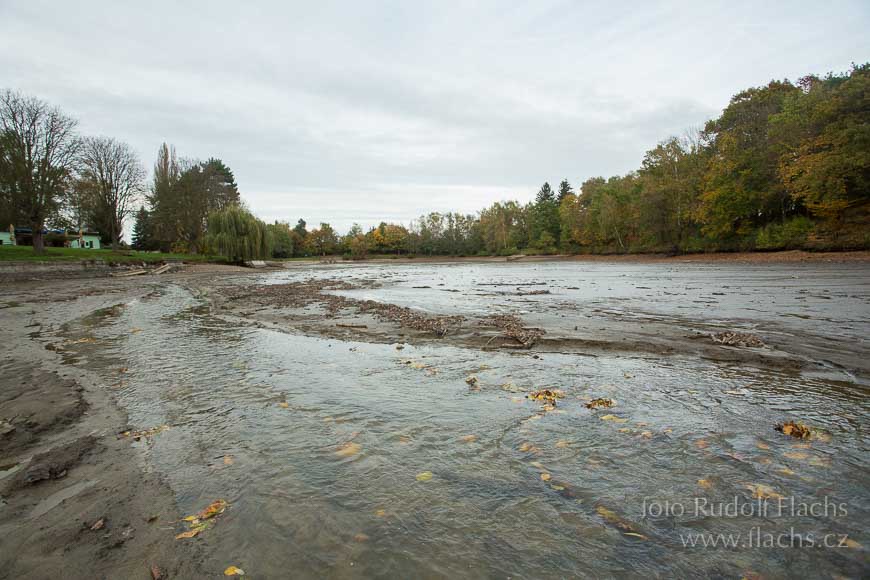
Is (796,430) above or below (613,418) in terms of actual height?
above

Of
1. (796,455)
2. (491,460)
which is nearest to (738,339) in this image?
(796,455)

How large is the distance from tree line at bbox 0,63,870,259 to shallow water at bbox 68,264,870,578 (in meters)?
43.0

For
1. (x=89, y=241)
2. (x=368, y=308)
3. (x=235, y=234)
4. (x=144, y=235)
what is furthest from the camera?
(x=144, y=235)

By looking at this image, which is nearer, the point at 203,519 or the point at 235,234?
the point at 203,519

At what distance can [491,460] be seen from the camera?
3.71 meters

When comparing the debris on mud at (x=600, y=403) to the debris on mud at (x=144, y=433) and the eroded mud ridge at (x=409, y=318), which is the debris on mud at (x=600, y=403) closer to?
the eroded mud ridge at (x=409, y=318)

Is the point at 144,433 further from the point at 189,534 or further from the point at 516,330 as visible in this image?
the point at 516,330

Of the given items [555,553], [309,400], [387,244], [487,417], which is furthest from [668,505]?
[387,244]

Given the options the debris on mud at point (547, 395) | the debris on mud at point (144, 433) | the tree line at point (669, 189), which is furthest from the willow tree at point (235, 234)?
the debris on mud at point (547, 395)

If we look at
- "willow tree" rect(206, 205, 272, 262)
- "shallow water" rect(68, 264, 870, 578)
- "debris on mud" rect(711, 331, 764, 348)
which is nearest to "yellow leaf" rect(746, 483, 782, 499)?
"shallow water" rect(68, 264, 870, 578)

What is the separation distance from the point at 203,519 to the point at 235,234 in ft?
193

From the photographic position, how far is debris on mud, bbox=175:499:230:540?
2.71 m

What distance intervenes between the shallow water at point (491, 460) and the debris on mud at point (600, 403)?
0.47 feet

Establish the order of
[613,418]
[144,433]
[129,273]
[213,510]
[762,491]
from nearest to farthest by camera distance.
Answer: [213,510] < [762,491] < [144,433] < [613,418] < [129,273]
